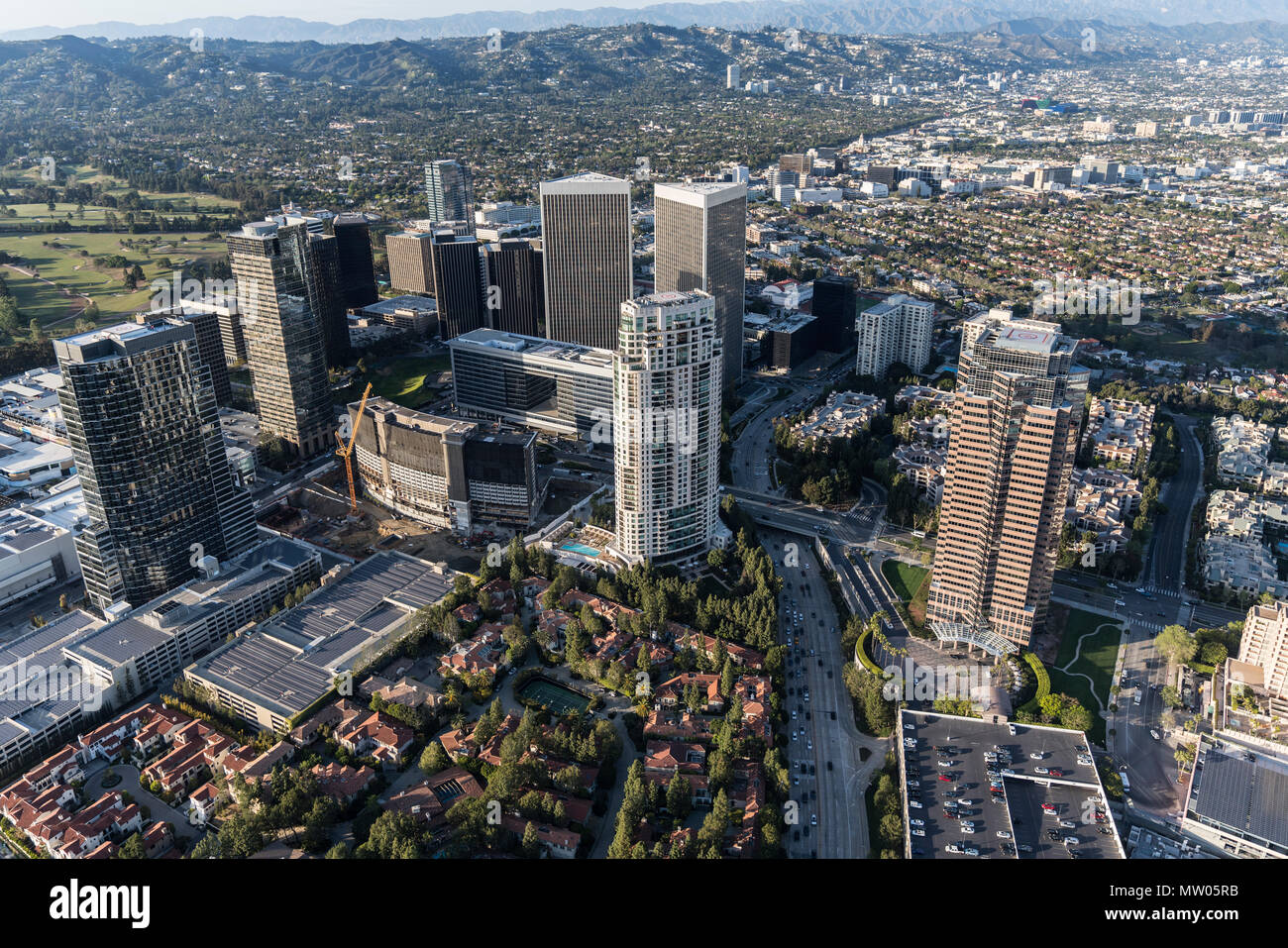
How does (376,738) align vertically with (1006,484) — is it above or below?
below

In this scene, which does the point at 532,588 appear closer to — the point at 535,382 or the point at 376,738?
the point at 376,738

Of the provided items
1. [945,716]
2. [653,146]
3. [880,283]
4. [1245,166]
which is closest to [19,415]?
[945,716]

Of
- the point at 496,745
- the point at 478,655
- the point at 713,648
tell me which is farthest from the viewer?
the point at 478,655

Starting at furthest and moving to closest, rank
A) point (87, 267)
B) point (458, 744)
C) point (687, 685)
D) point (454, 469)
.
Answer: point (87, 267) < point (454, 469) < point (687, 685) < point (458, 744)

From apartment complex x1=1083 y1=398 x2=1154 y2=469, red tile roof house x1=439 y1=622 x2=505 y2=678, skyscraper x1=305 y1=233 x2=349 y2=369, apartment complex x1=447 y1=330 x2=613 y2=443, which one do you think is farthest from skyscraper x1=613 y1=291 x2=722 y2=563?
skyscraper x1=305 y1=233 x2=349 y2=369

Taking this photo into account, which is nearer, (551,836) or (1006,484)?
(551,836)

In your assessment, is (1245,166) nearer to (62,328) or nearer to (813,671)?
(813,671)

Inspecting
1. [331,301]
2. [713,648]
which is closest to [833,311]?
[331,301]

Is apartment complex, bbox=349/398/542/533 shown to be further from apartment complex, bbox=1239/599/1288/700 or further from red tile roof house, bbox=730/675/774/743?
apartment complex, bbox=1239/599/1288/700
